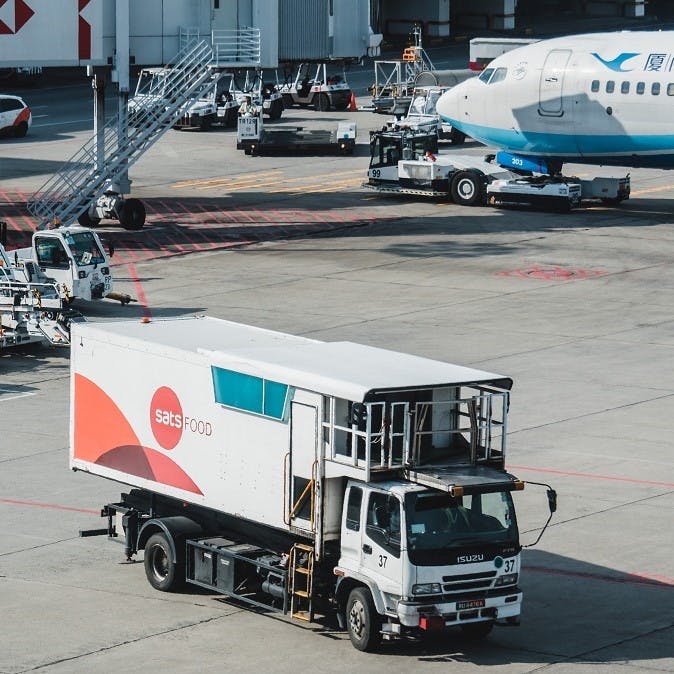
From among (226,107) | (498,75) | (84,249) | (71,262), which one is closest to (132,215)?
(84,249)

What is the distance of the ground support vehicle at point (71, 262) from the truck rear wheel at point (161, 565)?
2075 cm

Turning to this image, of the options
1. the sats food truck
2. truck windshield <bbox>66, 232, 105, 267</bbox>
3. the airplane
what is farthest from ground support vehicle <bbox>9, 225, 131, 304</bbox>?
the airplane

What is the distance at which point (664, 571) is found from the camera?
2517 centimetres

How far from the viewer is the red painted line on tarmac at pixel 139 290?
4569cm

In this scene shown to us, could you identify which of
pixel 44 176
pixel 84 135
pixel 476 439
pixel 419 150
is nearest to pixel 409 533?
pixel 476 439

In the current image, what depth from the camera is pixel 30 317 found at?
40406mm

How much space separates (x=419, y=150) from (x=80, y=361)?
4280 cm

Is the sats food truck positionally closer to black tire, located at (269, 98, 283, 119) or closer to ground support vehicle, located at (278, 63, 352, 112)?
black tire, located at (269, 98, 283, 119)

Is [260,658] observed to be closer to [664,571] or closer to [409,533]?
[409,533]

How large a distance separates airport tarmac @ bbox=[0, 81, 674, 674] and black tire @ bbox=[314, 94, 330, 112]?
56.0 feet

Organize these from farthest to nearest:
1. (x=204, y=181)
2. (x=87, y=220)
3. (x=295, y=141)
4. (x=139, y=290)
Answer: (x=295, y=141)
(x=204, y=181)
(x=87, y=220)
(x=139, y=290)

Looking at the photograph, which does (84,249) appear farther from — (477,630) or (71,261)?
(477,630)

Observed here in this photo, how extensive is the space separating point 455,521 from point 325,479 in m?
1.78

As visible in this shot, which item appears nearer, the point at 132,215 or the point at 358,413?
the point at 358,413
